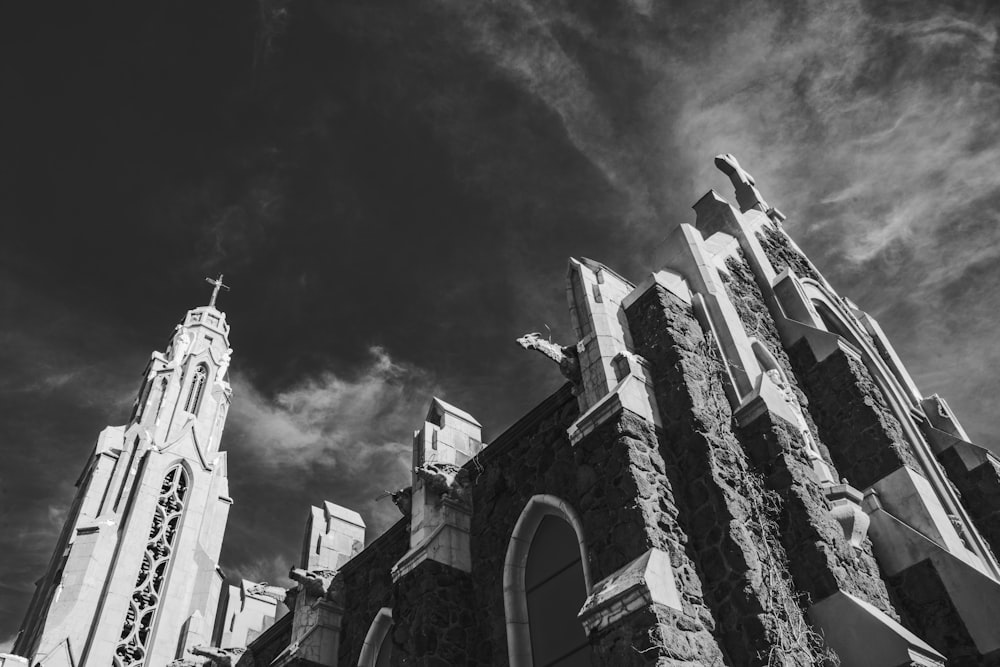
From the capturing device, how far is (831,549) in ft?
26.9

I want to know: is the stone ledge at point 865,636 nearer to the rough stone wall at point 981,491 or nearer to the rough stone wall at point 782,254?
the rough stone wall at point 981,491

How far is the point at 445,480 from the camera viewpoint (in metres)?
11.9

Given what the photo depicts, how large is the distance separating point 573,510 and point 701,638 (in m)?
2.62

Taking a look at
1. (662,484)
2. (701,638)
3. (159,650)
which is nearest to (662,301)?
(662,484)

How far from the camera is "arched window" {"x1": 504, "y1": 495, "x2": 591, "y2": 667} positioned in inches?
368

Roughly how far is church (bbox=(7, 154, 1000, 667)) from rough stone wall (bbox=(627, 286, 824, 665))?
0.9 inches

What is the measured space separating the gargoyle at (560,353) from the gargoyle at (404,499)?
3176 millimetres

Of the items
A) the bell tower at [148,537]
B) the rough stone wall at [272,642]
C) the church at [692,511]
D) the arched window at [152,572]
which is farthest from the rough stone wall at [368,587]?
the arched window at [152,572]

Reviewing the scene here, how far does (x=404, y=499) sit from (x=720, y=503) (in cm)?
576

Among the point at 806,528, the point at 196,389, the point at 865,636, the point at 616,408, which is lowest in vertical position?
the point at 865,636

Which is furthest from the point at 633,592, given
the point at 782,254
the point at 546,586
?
the point at 782,254

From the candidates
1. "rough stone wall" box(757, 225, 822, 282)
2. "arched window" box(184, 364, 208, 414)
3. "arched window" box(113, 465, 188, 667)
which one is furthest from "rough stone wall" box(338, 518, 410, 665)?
"arched window" box(184, 364, 208, 414)

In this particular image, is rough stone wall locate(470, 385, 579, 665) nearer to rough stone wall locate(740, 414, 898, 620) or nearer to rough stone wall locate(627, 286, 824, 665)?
rough stone wall locate(627, 286, 824, 665)

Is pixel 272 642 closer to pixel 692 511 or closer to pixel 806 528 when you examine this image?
pixel 692 511
